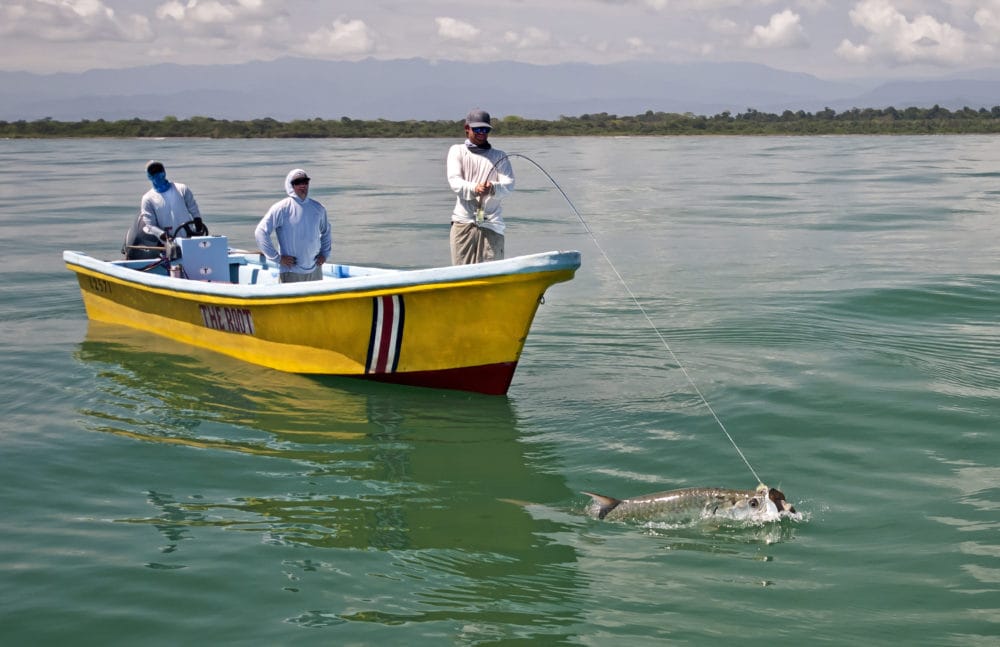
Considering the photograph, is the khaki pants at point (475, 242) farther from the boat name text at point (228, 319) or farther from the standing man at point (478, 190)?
the boat name text at point (228, 319)

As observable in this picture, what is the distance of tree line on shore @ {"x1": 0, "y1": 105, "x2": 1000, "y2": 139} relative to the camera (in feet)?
259

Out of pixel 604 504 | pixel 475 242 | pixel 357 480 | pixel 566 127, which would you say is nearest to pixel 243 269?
pixel 475 242

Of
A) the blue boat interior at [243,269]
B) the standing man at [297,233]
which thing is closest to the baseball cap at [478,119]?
the standing man at [297,233]

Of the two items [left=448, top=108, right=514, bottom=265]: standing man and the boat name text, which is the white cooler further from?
[left=448, top=108, right=514, bottom=265]: standing man

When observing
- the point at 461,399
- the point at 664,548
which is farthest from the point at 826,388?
the point at 664,548

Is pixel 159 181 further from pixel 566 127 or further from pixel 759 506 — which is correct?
pixel 566 127

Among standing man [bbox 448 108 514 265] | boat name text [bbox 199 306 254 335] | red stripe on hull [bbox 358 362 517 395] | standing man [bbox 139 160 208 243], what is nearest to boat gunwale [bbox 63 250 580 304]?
boat name text [bbox 199 306 254 335]

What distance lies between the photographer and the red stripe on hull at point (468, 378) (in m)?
9.00

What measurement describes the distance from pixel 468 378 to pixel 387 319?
2.79 feet

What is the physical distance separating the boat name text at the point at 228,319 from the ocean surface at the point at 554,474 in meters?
0.44

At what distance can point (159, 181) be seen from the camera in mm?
11609

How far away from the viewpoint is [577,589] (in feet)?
18.5

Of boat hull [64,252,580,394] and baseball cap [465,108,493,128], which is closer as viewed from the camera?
boat hull [64,252,580,394]

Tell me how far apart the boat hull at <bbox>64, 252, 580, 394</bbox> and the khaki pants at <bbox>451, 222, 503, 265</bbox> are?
68cm
